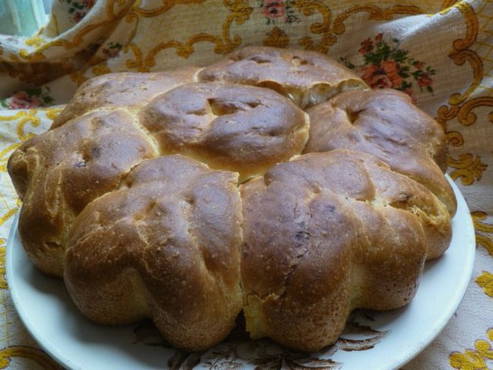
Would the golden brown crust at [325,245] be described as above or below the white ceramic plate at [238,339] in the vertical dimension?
above

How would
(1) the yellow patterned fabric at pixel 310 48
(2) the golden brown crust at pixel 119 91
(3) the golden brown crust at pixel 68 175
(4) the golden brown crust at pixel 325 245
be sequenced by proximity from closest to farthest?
(4) the golden brown crust at pixel 325 245 < (3) the golden brown crust at pixel 68 175 < (2) the golden brown crust at pixel 119 91 < (1) the yellow patterned fabric at pixel 310 48

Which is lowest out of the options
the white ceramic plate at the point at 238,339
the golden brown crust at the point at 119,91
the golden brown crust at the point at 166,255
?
the white ceramic plate at the point at 238,339

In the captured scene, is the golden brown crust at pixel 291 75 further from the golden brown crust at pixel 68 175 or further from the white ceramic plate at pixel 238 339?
the white ceramic plate at pixel 238 339

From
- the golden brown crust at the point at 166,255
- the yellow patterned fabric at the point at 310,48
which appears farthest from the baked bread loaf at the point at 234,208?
the yellow patterned fabric at the point at 310,48

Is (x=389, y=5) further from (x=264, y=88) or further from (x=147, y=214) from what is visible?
(x=147, y=214)

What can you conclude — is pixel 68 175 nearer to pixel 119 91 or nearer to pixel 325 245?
pixel 119 91

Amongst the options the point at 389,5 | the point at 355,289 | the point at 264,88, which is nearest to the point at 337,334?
the point at 355,289

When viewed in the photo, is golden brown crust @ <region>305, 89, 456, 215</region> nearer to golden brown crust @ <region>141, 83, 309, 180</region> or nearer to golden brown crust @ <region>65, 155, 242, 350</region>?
golden brown crust @ <region>141, 83, 309, 180</region>

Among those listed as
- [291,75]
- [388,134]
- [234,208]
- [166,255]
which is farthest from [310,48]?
[166,255]
